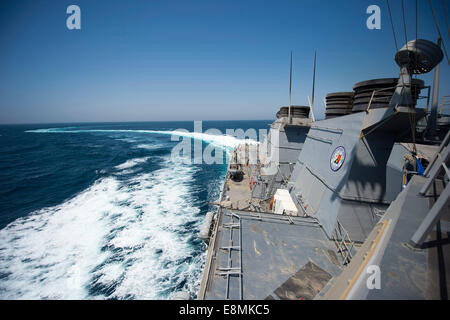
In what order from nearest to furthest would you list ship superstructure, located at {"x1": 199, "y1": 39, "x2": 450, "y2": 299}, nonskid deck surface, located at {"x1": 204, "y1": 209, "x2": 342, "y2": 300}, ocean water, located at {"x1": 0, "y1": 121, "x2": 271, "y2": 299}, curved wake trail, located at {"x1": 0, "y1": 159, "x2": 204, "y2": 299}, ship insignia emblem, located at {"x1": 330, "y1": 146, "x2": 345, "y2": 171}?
ship superstructure, located at {"x1": 199, "y1": 39, "x2": 450, "y2": 299} → nonskid deck surface, located at {"x1": 204, "y1": 209, "x2": 342, "y2": 300} → ship insignia emblem, located at {"x1": 330, "y1": 146, "x2": 345, "y2": 171} → curved wake trail, located at {"x1": 0, "y1": 159, "x2": 204, "y2": 299} → ocean water, located at {"x1": 0, "y1": 121, "x2": 271, "y2": 299}

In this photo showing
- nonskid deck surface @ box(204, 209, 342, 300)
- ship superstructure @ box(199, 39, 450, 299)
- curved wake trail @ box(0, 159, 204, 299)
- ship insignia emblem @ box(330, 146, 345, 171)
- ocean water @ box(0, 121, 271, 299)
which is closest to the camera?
ship superstructure @ box(199, 39, 450, 299)

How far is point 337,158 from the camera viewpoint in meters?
8.77

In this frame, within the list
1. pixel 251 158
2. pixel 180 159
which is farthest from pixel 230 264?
pixel 180 159

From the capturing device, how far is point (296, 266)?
6.16 meters

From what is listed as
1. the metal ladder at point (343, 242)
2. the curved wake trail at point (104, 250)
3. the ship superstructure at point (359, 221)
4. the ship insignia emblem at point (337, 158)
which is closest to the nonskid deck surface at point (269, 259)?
the ship superstructure at point (359, 221)

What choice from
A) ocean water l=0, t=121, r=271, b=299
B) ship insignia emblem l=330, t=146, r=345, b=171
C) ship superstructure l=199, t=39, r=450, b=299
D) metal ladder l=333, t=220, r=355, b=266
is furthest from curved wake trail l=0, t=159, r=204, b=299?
ship insignia emblem l=330, t=146, r=345, b=171

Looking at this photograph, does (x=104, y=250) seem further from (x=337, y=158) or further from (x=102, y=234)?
(x=337, y=158)

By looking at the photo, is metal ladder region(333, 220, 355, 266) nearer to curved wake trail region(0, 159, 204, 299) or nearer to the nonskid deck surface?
the nonskid deck surface

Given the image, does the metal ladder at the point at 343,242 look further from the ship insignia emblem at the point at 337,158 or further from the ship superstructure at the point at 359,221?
the ship insignia emblem at the point at 337,158

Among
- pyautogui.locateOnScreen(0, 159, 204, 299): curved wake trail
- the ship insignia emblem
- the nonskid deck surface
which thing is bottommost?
pyautogui.locateOnScreen(0, 159, 204, 299): curved wake trail

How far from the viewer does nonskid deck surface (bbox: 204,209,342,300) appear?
5.28m

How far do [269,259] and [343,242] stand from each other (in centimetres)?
312

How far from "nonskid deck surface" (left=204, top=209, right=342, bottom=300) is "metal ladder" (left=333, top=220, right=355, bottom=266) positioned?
23cm
